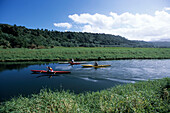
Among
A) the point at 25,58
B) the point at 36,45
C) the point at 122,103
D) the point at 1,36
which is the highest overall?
the point at 1,36

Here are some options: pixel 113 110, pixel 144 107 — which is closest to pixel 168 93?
pixel 144 107

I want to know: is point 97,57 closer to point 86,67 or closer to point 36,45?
point 86,67

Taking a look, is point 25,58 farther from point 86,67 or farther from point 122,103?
point 122,103

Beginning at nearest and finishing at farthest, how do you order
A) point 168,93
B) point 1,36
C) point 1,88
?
point 168,93
point 1,88
point 1,36

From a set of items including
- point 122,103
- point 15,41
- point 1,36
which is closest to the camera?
point 122,103

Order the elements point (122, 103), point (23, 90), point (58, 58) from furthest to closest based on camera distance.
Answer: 1. point (58, 58)
2. point (23, 90)
3. point (122, 103)

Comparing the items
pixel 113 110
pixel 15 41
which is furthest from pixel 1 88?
pixel 15 41

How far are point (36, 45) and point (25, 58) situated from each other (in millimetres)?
29081

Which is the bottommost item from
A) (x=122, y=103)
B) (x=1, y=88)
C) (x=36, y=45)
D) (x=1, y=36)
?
(x=1, y=88)

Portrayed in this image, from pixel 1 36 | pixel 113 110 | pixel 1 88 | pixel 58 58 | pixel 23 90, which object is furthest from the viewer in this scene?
pixel 1 36

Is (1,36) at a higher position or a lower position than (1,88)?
higher

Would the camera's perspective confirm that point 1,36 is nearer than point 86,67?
No

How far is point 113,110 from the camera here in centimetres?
680

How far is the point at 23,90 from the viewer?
13594mm
